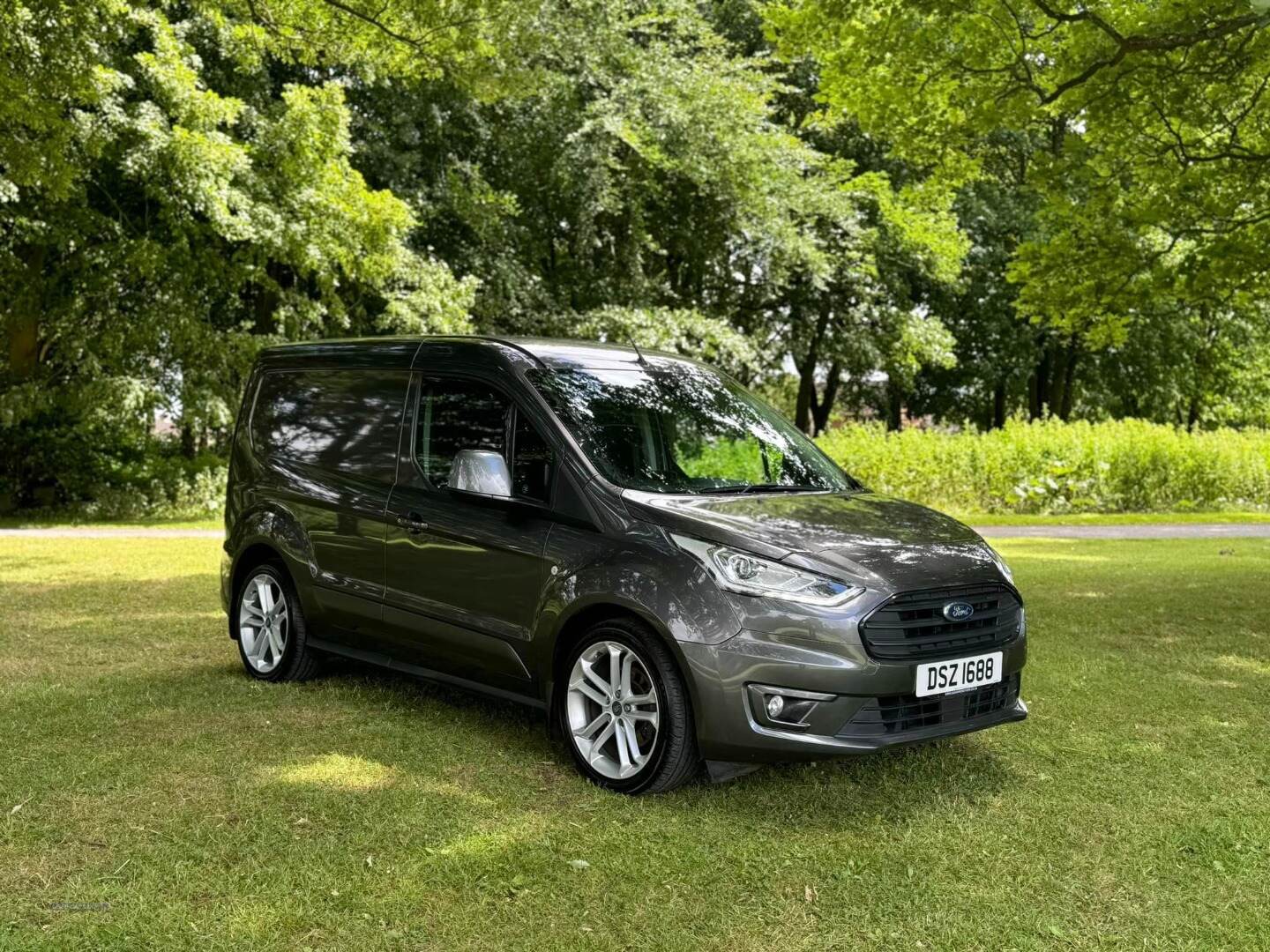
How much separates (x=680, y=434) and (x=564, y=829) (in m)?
2.06

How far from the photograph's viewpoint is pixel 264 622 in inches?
276

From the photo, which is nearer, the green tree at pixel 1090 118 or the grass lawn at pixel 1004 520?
the green tree at pixel 1090 118

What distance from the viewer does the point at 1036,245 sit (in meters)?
12.6

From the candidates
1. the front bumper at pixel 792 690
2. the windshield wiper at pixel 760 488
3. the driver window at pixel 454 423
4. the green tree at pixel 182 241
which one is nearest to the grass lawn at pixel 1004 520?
the green tree at pixel 182 241

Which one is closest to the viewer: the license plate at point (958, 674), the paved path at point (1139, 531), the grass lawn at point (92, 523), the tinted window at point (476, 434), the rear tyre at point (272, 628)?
the license plate at point (958, 674)

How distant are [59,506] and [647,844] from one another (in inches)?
770

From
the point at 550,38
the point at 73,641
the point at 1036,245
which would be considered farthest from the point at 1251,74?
the point at 550,38

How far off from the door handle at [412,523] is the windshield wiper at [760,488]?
1422mm

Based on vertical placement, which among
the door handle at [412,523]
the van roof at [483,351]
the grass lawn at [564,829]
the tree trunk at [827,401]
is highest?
the tree trunk at [827,401]

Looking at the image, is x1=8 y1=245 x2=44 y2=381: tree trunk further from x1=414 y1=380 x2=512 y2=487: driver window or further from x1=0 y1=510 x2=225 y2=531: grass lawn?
x1=414 y1=380 x2=512 y2=487: driver window

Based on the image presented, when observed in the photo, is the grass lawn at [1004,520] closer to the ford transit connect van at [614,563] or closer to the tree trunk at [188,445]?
the tree trunk at [188,445]

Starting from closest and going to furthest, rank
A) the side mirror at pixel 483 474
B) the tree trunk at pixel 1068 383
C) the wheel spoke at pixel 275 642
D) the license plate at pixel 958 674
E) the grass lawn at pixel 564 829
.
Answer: the grass lawn at pixel 564 829, the license plate at pixel 958 674, the side mirror at pixel 483 474, the wheel spoke at pixel 275 642, the tree trunk at pixel 1068 383

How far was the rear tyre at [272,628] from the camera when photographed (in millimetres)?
6762

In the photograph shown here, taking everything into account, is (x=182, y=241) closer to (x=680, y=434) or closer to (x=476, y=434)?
(x=476, y=434)
